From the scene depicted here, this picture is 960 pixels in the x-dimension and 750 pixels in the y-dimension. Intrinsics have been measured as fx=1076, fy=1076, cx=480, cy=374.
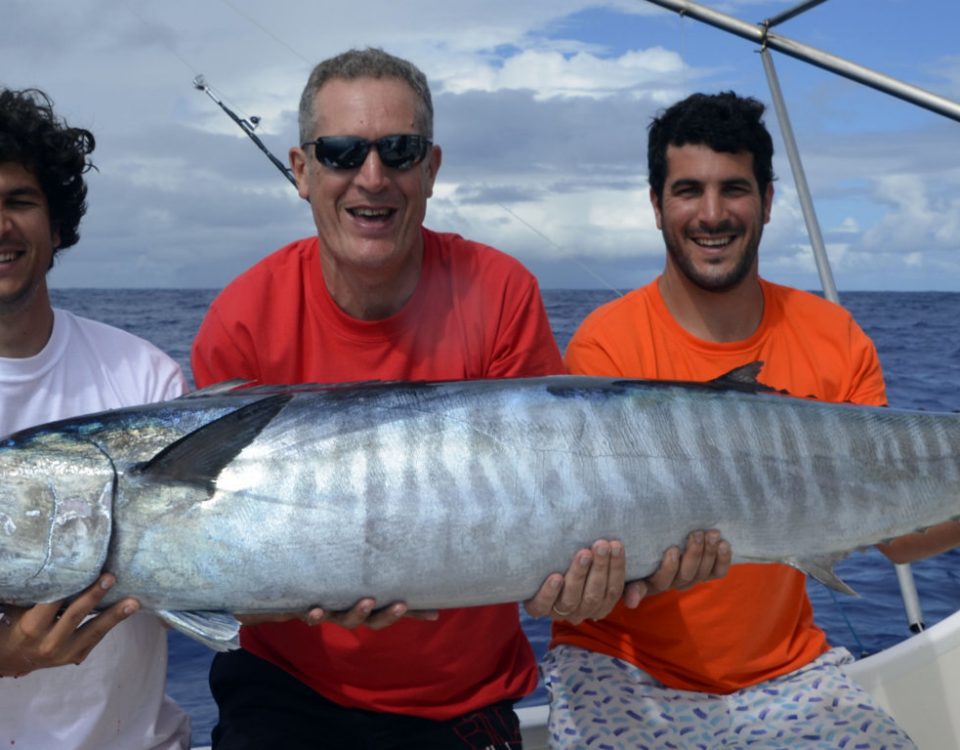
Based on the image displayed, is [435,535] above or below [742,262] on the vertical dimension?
below

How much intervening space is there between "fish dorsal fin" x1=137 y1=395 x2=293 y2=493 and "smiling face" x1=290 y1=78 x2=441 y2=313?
0.66 m

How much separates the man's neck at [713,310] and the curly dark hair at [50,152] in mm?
1662

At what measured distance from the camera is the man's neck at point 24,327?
254cm

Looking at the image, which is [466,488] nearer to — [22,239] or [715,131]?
[22,239]

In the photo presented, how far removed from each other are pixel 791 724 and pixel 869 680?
0.64 metres

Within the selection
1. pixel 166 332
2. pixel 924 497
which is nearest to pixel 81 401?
pixel 924 497

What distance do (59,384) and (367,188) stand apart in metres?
0.88

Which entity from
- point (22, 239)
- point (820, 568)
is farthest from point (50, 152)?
point (820, 568)

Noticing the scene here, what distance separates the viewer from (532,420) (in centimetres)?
228

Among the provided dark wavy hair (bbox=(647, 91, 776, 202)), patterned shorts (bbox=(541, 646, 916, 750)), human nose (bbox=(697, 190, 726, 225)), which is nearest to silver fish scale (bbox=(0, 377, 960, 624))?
patterned shorts (bbox=(541, 646, 916, 750))

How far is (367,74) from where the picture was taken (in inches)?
103

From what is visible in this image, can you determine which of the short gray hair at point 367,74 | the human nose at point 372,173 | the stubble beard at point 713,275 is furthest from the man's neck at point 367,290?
the stubble beard at point 713,275

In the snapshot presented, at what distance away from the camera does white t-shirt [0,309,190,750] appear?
2.46 m

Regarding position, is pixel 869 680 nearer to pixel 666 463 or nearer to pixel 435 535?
pixel 666 463
